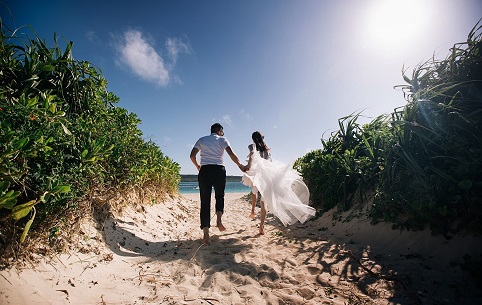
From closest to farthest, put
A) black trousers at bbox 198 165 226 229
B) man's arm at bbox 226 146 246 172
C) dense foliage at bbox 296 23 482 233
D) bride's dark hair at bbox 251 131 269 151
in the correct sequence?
dense foliage at bbox 296 23 482 233
black trousers at bbox 198 165 226 229
man's arm at bbox 226 146 246 172
bride's dark hair at bbox 251 131 269 151

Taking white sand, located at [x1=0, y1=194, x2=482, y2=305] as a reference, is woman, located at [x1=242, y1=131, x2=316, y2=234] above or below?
above

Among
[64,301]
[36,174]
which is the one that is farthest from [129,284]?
[36,174]

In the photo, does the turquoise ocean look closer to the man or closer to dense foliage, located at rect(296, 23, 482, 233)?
the man

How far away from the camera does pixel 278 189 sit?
15.0 ft

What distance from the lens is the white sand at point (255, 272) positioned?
7.08 feet

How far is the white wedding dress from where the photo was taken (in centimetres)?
438

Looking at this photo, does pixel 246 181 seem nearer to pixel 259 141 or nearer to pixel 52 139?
pixel 259 141

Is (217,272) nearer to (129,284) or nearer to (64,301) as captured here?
(129,284)

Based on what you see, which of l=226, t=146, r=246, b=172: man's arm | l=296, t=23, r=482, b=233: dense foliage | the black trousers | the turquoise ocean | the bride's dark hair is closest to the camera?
l=296, t=23, r=482, b=233: dense foliage

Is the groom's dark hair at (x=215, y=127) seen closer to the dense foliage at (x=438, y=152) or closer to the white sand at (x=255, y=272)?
the white sand at (x=255, y=272)

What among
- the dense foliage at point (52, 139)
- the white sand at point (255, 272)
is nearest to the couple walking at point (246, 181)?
the white sand at point (255, 272)

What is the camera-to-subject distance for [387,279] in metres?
2.41

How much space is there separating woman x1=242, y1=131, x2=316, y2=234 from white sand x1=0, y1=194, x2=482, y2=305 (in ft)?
1.76

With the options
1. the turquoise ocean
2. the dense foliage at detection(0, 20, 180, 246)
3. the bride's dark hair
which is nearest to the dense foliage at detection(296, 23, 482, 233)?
the bride's dark hair
